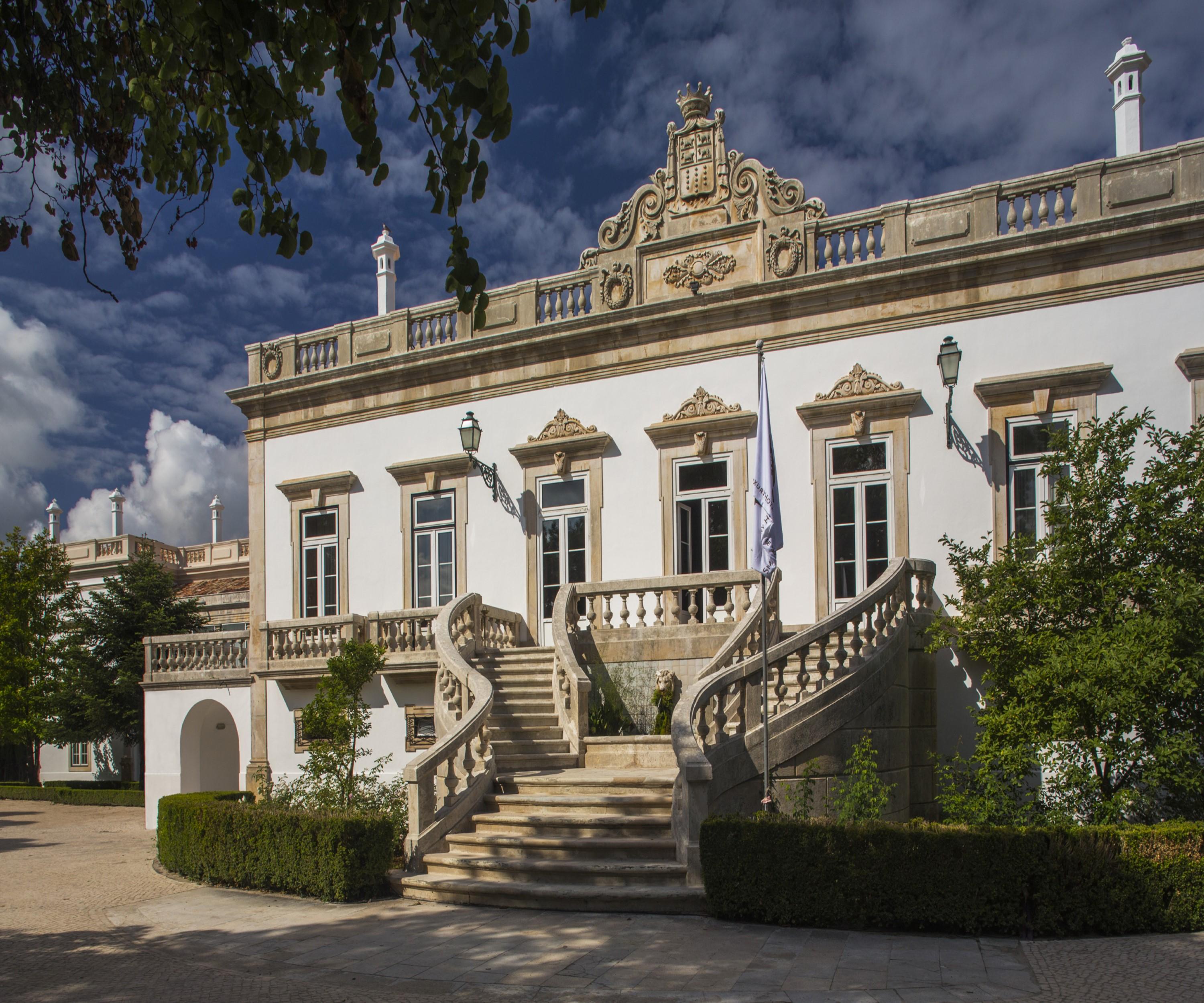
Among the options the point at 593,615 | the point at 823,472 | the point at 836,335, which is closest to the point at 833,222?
the point at 836,335

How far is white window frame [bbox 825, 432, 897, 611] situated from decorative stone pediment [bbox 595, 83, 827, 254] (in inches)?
142

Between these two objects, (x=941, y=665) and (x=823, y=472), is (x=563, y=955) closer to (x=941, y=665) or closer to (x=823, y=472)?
(x=941, y=665)

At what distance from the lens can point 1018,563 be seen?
11547mm

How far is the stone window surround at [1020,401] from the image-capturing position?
1352cm

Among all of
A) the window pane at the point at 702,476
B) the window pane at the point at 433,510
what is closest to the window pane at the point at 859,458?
the window pane at the point at 702,476

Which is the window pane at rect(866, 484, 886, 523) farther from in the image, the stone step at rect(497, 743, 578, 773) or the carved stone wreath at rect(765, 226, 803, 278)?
the stone step at rect(497, 743, 578, 773)

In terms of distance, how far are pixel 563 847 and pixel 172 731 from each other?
12.5 metres

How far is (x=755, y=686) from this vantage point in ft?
36.7

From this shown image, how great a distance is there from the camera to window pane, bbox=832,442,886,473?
14.8 metres

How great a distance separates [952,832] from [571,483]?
9.91 metres

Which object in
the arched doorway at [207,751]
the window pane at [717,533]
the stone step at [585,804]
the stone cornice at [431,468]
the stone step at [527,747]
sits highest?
the stone cornice at [431,468]

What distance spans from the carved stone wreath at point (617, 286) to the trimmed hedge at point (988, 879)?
1028 centimetres

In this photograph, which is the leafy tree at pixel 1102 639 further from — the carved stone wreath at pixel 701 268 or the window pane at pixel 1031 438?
the carved stone wreath at pixel 701 268

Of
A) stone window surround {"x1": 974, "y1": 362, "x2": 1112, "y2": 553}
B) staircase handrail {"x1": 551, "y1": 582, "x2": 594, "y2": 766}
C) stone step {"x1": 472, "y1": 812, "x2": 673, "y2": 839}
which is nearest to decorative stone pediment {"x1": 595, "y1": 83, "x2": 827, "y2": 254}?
stone window surround {"x1": 974, "y1": 362, "x2": 1112, "y2": 553}
